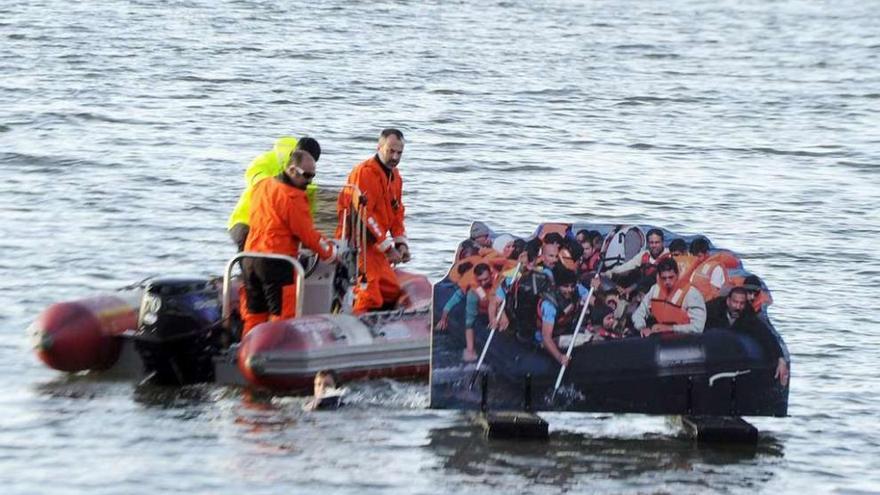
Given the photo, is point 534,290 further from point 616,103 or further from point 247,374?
point 616,103

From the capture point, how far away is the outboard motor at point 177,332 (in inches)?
475

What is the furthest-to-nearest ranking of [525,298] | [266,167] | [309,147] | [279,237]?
[266,167]
[309,147]
[279,237]
[525,298]

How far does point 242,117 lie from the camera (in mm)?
27734

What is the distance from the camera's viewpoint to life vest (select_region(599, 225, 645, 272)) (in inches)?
444

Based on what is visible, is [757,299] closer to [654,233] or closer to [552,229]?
[654,233]

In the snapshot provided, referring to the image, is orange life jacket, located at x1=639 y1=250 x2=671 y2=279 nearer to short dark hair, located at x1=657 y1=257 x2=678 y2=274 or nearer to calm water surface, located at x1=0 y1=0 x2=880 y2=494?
short dark hair, located at x1=657 y1=257 x2=678 y2=274

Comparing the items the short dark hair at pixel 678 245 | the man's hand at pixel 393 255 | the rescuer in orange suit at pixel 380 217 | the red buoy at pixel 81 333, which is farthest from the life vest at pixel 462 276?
the red buoy at pixel 81 333

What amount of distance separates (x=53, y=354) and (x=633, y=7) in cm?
3678

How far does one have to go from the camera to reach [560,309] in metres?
11.2

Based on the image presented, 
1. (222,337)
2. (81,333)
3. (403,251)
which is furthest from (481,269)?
(81,333)

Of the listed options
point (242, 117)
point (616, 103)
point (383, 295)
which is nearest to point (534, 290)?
point (383, 295)

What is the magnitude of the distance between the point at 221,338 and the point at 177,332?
402 mm

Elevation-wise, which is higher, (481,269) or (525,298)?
(481,269)

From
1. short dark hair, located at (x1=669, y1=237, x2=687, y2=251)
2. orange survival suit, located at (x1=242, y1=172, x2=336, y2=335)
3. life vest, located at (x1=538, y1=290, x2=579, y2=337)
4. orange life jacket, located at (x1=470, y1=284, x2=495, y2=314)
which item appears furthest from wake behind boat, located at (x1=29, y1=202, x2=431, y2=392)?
short dark hair, located at (x1=669, y1=237, x2=687, y2=251)
